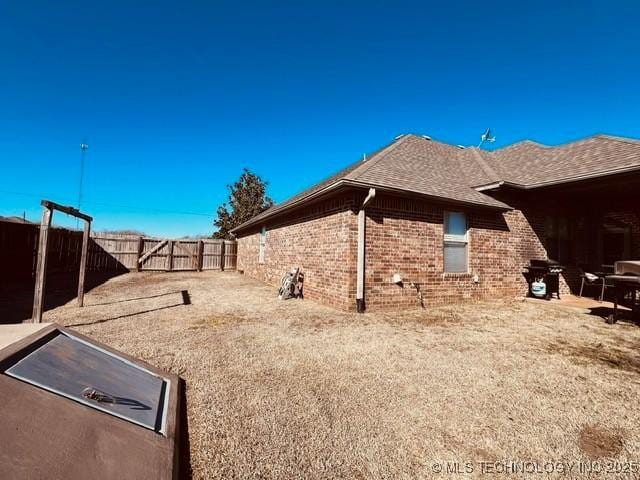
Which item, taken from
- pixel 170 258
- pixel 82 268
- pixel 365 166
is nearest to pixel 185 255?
pixel 170 258

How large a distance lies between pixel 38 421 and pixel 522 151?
16305 millimetres

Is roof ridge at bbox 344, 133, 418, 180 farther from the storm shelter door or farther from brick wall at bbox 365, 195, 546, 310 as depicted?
the storm shelter door

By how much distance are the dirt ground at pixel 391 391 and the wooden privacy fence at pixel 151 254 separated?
12.8m

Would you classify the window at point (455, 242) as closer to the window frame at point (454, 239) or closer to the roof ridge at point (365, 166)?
the window frame at point (454, 239)

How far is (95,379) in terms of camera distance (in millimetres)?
2352

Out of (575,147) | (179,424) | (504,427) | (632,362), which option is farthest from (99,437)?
(575,147)

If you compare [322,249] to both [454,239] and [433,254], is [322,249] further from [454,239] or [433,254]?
[454,239]

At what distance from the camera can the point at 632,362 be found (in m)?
4.08

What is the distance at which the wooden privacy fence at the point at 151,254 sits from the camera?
17.3 m

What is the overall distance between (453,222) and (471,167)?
4354mm

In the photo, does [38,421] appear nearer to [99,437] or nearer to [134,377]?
[99,437]

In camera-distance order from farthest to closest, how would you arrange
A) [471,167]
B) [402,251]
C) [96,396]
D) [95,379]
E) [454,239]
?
[471,167]
[454,239]
[402,251]
[95,379]
[96,396]

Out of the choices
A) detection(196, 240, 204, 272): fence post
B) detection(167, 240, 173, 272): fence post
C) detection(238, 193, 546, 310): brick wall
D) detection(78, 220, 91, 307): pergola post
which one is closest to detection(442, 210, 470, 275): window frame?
detection(238, 193, 546, 310): brick wall

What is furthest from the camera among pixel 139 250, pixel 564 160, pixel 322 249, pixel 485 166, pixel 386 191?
pixel 139 250
